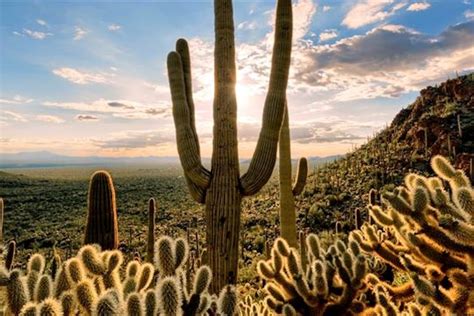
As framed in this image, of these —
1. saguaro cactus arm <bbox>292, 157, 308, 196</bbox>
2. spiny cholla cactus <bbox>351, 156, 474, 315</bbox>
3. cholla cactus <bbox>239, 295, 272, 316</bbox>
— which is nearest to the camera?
spiny cholla cactus <bbox>351, 156, 474, 315</bbox>

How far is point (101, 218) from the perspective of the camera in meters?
6.25

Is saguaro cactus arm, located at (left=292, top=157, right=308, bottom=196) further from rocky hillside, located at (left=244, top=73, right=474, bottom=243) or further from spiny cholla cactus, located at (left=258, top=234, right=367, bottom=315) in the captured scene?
rocky hillside, located at (left=244, top=73, right=474, bottom=243)

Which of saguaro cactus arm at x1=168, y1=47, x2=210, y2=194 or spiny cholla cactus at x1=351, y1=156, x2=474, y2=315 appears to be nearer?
spiny cholla cactus at x1=351, y1=156, x2=474, y2=315

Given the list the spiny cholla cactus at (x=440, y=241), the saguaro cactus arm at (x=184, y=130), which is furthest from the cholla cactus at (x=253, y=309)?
the saguaro cactus arm at (x=184, y=130)

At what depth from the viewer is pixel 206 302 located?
1898 mm

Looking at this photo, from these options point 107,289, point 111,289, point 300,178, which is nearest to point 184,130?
point 300,178

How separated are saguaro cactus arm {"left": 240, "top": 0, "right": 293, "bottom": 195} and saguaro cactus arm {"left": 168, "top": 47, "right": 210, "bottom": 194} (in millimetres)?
648

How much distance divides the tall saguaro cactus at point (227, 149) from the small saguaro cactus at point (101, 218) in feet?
4.19

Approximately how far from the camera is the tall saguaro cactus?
227 inches

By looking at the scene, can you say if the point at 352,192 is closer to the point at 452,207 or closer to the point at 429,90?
the point at 429,90

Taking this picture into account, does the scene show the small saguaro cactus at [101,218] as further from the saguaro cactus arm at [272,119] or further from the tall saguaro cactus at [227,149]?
the saguaro cactus arm at [272,119]

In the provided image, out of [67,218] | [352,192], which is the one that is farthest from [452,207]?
[67,218]

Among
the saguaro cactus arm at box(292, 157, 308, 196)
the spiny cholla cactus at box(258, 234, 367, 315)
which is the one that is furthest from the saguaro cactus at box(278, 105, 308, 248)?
the spiny cholla cactus at box(258, 234, 367, 315)

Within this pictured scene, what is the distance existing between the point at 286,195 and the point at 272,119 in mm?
3368
